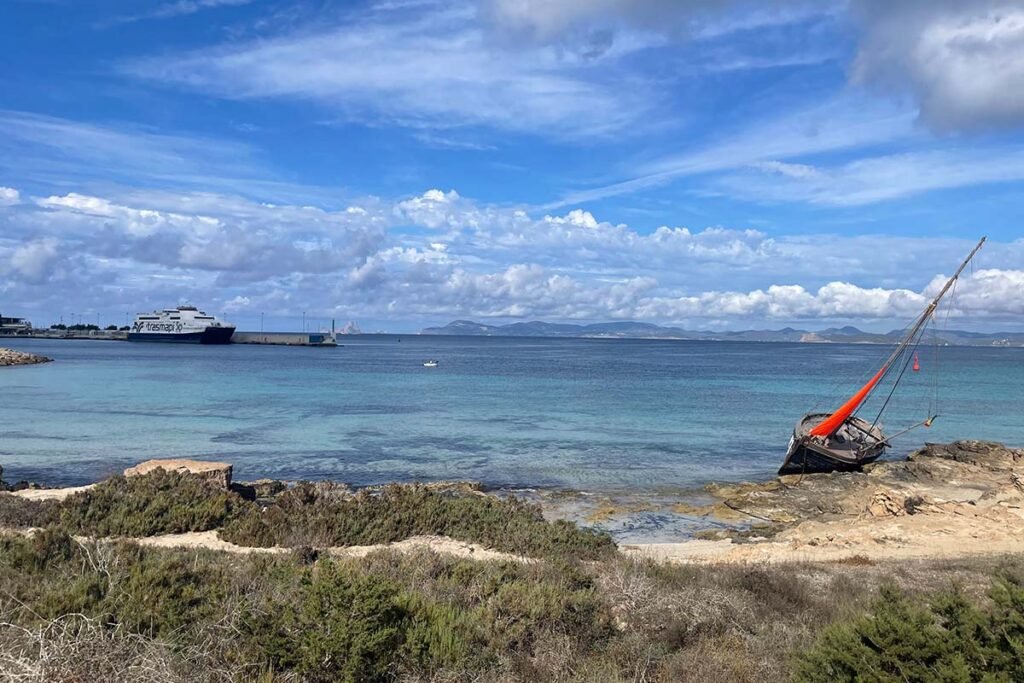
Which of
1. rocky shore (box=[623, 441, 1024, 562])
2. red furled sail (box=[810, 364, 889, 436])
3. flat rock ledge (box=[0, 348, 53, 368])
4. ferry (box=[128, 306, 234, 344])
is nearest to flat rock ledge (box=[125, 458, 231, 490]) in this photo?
rocky shore (box=[623, 441, 1024, 562])

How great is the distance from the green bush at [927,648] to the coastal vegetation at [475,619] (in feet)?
0.04

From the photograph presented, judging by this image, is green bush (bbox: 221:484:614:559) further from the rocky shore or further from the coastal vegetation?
the rocky shore

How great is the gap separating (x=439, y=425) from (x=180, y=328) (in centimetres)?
12753

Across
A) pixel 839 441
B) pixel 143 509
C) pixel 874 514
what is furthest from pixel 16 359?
pixel 874 514

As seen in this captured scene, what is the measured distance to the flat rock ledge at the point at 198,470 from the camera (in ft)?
53.7

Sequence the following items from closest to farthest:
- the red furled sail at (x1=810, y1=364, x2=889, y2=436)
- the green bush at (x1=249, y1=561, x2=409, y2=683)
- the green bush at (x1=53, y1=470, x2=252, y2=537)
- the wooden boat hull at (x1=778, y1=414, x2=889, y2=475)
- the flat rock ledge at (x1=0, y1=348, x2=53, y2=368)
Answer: the green bush at (x1=249, y1=561, x2=409, y2=683) → the green bush at (x1=53, y1=470, x2=252, y2=537) → the wooden boat hull at (x1=778, y1=414, x2=889, y2=475) → the red furled sail at (x1=810, y1=364, x2=889, y2=436) → the flat rock ledge at (x1=0, y1=348, x2=53, y2=368)

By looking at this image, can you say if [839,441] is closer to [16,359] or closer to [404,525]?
[404,525]

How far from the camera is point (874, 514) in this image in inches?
739

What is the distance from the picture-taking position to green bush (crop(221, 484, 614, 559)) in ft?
39.0

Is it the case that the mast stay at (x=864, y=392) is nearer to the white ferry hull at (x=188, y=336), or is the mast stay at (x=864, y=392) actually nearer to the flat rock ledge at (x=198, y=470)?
the flat rock ledge at (x=198, y=470)

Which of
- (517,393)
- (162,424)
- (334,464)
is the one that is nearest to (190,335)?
(517,393)

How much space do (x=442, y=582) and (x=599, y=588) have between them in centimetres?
177

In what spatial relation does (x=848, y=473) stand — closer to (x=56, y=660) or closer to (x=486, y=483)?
(x=486, y=483)

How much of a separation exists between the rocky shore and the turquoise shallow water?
300 cm
